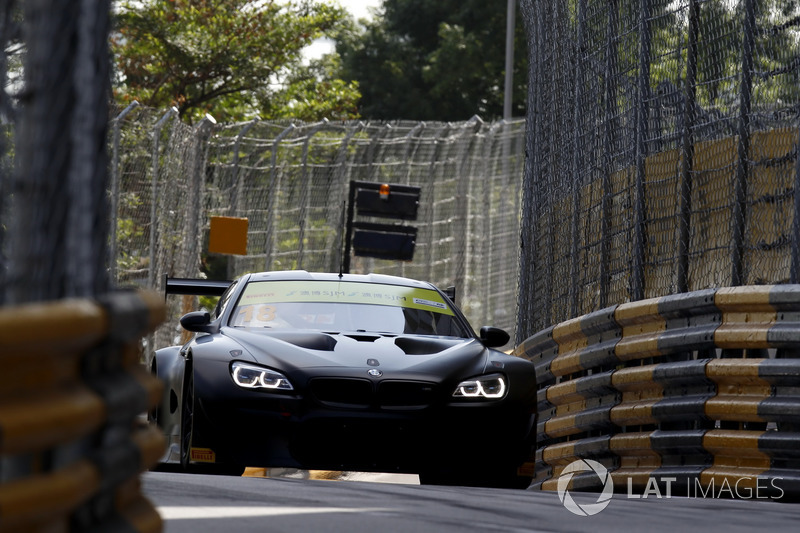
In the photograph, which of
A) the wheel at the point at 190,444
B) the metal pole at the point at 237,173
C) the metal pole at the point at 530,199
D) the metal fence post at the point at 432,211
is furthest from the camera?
the metal fence post at the point at 432,211

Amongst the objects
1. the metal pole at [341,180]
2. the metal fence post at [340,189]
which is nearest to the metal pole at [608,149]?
the metal pole at [341,180]

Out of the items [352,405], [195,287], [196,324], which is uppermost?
[195,287]

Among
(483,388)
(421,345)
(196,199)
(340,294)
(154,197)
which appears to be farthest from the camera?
(196,199)

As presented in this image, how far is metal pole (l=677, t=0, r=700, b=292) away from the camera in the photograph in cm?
873

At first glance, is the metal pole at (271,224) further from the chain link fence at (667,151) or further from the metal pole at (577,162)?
the metal pole at (577,162)

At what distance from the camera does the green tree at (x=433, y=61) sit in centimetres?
4756

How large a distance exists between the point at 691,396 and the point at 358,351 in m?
1.75

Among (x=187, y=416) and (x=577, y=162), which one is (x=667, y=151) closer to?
(x=577, y=162)

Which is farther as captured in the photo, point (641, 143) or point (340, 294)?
point (641, 143)

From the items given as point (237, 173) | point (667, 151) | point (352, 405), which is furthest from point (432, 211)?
point (352, 405)

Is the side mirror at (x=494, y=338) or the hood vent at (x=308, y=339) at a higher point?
the side mirror at (x=494, y=338)

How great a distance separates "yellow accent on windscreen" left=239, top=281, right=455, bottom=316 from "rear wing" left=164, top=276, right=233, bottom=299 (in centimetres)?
151

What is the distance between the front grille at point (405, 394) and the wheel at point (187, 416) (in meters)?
0.96

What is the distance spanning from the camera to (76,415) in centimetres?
278
